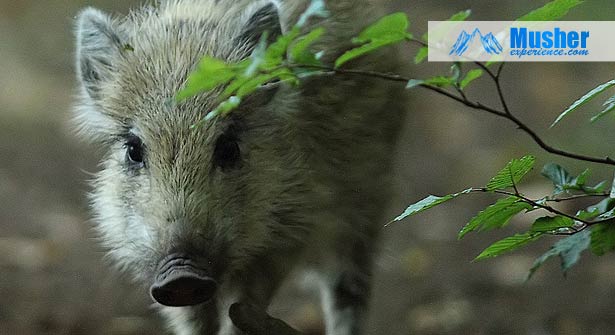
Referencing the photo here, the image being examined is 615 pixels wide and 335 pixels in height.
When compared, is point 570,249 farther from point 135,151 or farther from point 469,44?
point 135,151

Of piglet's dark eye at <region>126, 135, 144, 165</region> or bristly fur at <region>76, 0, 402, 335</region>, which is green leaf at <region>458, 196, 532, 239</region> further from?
piglet's dark eye at <region>126, 135, 144, 165</region>

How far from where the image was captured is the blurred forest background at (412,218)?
177 inches

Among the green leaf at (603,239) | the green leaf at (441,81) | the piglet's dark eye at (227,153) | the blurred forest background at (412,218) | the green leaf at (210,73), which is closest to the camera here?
the green leaf at (210,73)

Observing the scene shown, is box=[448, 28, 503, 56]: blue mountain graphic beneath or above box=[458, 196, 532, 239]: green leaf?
above

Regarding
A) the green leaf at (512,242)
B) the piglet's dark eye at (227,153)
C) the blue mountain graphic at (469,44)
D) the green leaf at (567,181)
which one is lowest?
the piglet's dark eye at (227,153)

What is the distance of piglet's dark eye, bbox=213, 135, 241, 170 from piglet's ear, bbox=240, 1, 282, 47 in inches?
15.8

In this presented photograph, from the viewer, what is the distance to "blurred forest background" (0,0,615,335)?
4.48 m

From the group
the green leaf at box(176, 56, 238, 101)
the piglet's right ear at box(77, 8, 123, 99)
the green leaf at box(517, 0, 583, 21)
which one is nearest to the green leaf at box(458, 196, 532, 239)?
the green leaf at box(517, 0, 583, 21)

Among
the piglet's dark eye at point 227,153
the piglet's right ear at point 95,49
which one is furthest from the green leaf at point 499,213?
the piglet's right ear at point 95,49

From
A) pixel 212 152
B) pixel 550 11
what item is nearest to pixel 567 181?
pixel 550 11

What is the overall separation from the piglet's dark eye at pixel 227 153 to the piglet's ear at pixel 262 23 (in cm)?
40

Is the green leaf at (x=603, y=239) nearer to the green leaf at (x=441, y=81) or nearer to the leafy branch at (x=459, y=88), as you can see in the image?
the leafy branch at (x=459, y=88)

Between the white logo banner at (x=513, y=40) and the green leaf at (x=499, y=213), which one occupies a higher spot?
the white logo banner at (x=513, y=40)

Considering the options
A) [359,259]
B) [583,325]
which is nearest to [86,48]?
[359,259]
